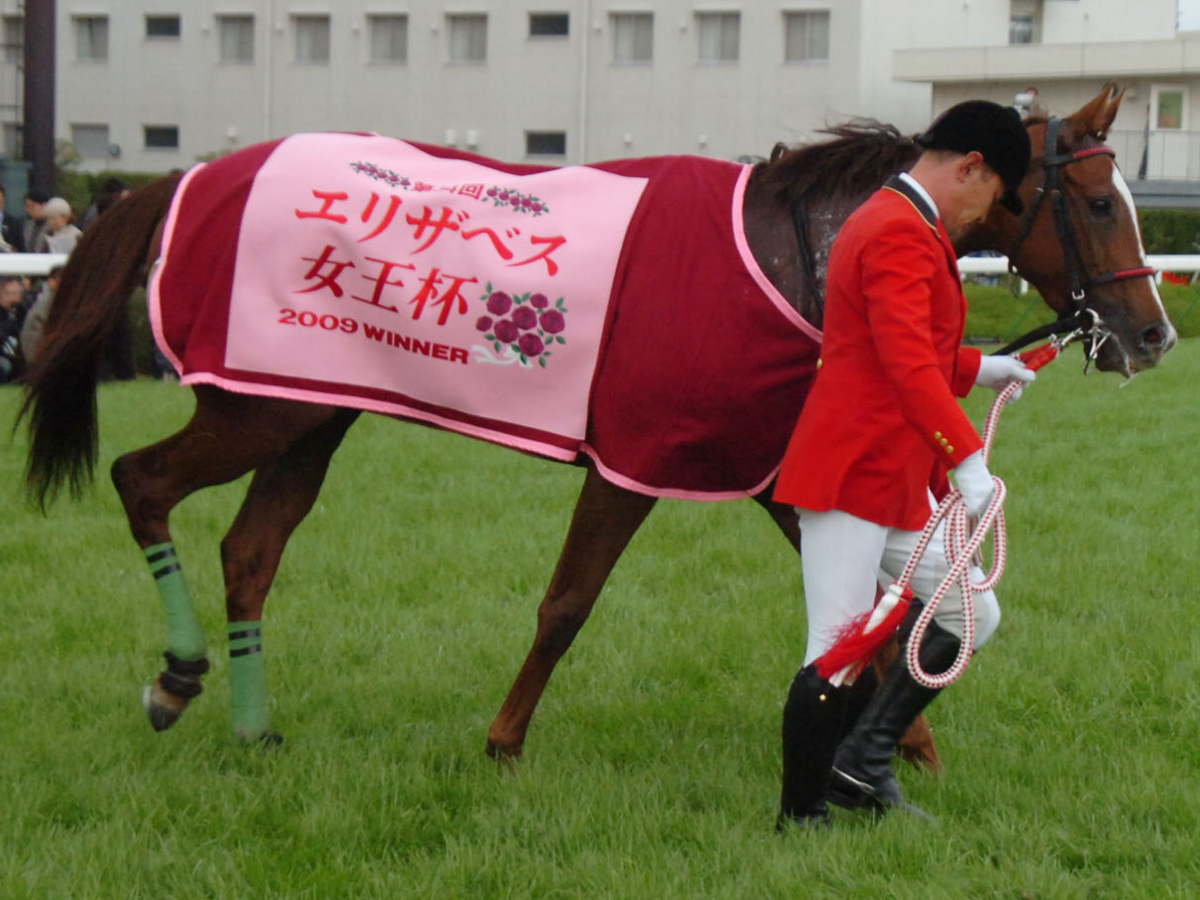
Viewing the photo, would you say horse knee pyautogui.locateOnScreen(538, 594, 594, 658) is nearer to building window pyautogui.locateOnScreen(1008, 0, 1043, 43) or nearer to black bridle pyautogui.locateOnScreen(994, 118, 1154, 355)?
black bridle pyautogui.locateOnScreen(994, 118, 1154, 355)

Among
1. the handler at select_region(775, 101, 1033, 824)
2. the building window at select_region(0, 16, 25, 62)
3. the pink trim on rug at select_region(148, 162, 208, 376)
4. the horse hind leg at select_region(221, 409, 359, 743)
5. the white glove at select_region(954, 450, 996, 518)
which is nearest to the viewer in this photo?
the white glove at select_region(954, 450, 996, 518)

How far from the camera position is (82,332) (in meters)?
4.72

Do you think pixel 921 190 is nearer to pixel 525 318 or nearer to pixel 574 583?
pixel 525 318

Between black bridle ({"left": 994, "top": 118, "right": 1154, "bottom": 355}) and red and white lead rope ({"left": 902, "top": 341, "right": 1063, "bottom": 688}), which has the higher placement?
black bridle ({"left": 994, "top": 118, "right": 1154, "bottom": 355})

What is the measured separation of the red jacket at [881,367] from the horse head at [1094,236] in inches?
23.7

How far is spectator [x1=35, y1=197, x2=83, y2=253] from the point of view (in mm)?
12523

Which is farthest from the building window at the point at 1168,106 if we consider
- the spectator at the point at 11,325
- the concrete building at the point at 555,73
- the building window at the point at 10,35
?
the spectator at the point at 11,325

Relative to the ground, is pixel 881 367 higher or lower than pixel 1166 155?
lower

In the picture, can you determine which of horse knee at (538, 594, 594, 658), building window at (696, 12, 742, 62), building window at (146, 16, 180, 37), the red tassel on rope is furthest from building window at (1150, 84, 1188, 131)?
the red tassel on rope

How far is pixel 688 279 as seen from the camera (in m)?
4.13

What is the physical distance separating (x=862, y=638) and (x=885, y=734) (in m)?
0.44

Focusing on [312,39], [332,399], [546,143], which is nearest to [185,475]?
[332,399]

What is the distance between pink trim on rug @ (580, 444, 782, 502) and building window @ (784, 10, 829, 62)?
1214 inches

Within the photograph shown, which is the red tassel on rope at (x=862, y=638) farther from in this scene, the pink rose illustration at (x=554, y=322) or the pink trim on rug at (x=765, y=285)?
the pink rose illustration at (x=554, y=322)
